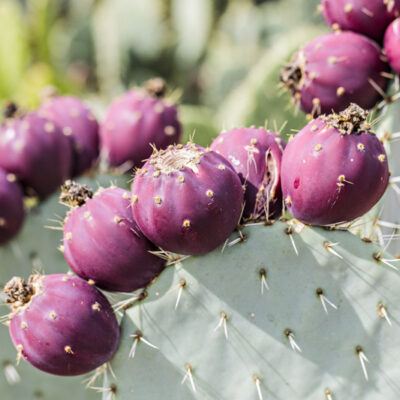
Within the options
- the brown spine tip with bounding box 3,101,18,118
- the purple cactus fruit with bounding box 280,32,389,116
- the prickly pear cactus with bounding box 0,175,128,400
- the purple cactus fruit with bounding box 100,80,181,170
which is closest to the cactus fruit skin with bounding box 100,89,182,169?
the purple cactus fruit with bounding box 100,80,181,170

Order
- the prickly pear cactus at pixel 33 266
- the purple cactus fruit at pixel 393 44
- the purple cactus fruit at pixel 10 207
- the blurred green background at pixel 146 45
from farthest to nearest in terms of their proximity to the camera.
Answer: the blurred green background at pixel 146 45 < the prickly pear cactus at pixel 33 266 < the purple cactus fruit at pixel 10 207 < the purple cactus fruit at pixel 393 44

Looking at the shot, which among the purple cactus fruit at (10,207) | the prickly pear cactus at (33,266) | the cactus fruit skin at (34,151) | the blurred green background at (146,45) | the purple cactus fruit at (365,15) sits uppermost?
the purple cactus fruit at (365,15)

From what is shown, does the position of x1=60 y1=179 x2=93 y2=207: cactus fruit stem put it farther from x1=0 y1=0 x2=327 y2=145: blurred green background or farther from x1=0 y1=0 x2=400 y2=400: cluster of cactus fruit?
x1=0 y1=0 x2=327 y2=145: blurred green background

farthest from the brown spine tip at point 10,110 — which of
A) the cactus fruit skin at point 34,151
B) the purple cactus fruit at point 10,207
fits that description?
the purple cactus fruit at point 10,207

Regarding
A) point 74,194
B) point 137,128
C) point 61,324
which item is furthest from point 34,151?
point 61,324

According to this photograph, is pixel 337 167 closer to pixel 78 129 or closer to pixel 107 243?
pixel 107 243

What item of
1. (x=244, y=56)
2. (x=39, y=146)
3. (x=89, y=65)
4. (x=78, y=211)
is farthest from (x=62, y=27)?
(x=78, y=211)

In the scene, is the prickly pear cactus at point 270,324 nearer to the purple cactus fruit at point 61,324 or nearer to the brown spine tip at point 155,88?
the purple cactus fruit at point 61,324
